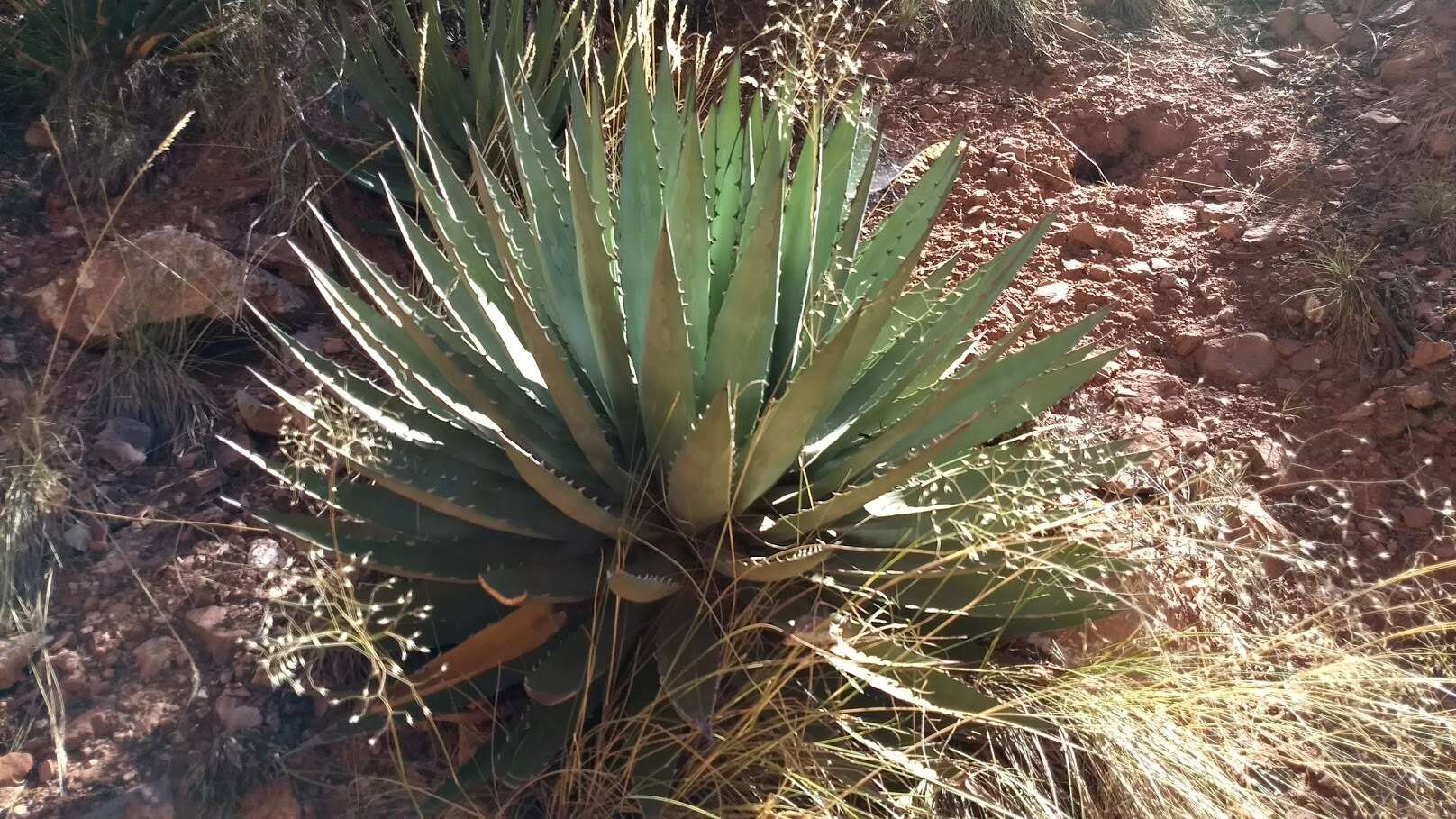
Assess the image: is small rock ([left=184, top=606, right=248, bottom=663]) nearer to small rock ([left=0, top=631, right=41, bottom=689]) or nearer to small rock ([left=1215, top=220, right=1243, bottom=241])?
small rock ([left=0, top=631, right=41, bottom=689])

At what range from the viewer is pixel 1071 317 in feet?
9.93

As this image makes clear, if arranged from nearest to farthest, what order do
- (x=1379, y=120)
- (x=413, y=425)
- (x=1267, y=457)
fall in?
(x=413, y=425), (x=1267, y=457), (x=1379, y=120)

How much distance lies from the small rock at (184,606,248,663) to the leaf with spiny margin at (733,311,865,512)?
1027 mm

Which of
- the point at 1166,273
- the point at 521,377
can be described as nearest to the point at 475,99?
the point at 521,377

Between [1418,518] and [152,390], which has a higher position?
[1418,518]

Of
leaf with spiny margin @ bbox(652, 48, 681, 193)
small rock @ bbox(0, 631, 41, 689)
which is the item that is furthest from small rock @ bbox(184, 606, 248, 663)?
leaf with spiny margin @ bbox(652, 48, 681, 193)

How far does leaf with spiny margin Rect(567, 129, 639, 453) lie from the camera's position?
176 centimetres

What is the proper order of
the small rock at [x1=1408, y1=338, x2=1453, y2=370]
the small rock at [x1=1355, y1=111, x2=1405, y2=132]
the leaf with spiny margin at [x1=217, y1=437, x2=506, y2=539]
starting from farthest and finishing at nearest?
the small rock at [x1=1355, y1=111, x2=1405, y2=132], the small rock at [x1=1408, y1=338, x2=1453, y2=370], the leaf with spiny margin at [x1=217, y1=437, x2=506, y2=539]

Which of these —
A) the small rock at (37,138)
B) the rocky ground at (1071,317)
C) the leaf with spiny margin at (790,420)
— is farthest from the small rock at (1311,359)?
the small rock at (37,138)

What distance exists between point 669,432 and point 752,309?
0.25 metres

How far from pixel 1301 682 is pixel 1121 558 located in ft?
1.12

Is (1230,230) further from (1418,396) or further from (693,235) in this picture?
(693,235)

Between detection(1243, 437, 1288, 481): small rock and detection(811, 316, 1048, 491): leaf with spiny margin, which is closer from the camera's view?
detection(811, 316, 1048, 491): leaf with spiny margin

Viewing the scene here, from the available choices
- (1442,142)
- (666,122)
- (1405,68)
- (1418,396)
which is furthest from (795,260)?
(1405,68)
